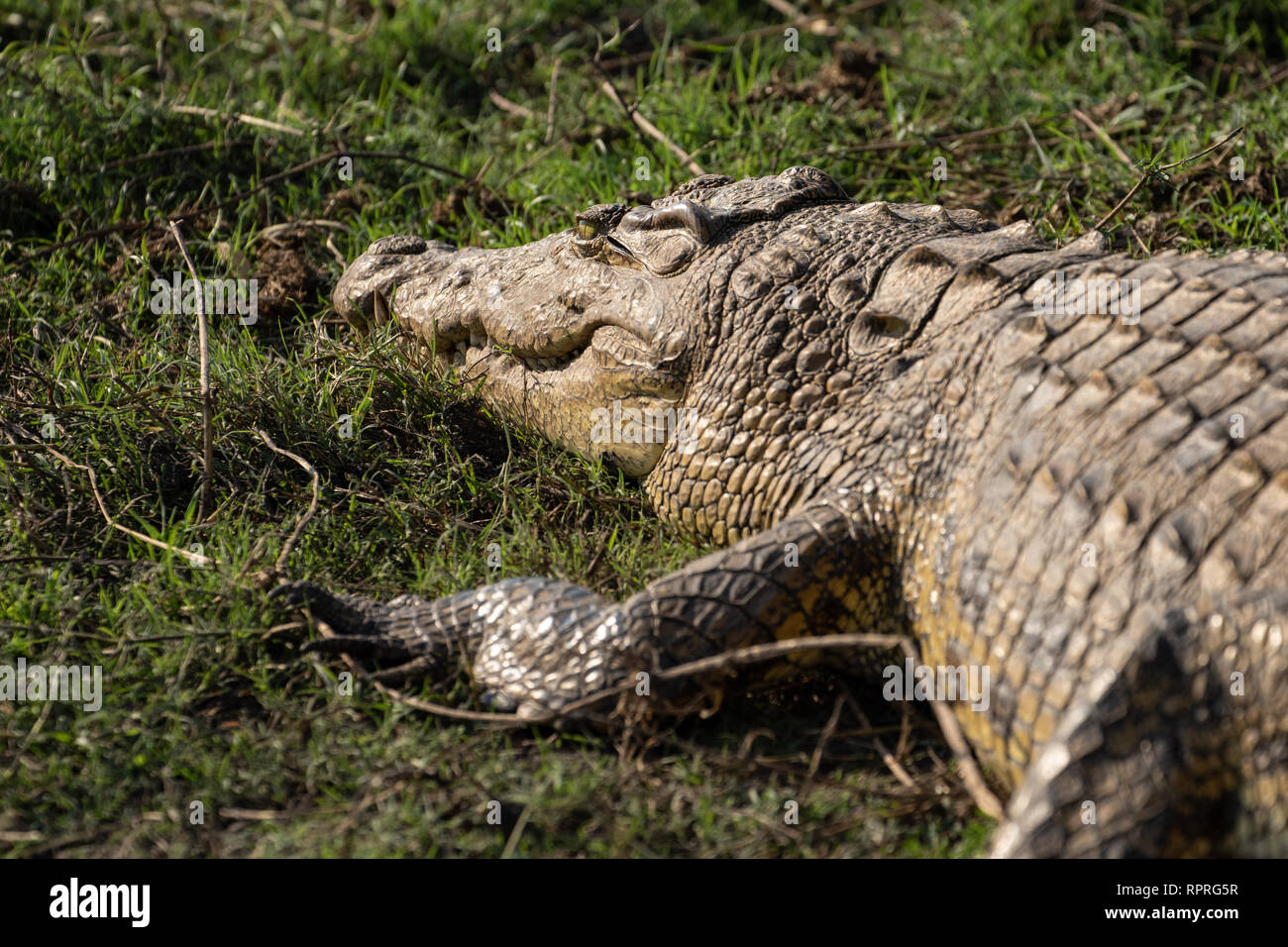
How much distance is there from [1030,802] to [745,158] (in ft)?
12.1

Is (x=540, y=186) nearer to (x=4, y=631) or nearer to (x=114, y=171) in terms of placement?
(x=114, y=171)

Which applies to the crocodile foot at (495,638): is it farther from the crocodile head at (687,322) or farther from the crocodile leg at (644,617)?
the crocodile head at (687,322)

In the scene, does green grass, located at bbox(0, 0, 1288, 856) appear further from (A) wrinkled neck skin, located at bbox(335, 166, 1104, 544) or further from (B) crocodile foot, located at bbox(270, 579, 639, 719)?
(A) wrinkled neck skin, located at bbox(335, 166, 1104, 544)

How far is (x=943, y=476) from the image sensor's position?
2.87m

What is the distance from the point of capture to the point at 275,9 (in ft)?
22.1

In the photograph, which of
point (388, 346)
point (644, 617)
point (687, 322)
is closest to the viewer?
point (644, 617)

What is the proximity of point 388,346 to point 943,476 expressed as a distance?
7.18 ft

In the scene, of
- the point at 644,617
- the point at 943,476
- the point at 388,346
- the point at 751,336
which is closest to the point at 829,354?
the point at 751,336

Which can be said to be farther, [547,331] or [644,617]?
[547,331]

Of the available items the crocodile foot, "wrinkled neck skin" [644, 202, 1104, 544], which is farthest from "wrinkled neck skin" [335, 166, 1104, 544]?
the crocodile foot

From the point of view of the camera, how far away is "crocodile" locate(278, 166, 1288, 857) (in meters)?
2.24

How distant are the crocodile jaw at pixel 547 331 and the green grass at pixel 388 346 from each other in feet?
0.45

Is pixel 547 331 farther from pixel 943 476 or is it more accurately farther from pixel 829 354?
pixel 943 476

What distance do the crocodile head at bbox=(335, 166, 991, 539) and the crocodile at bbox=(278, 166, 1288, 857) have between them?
0.4 inches
